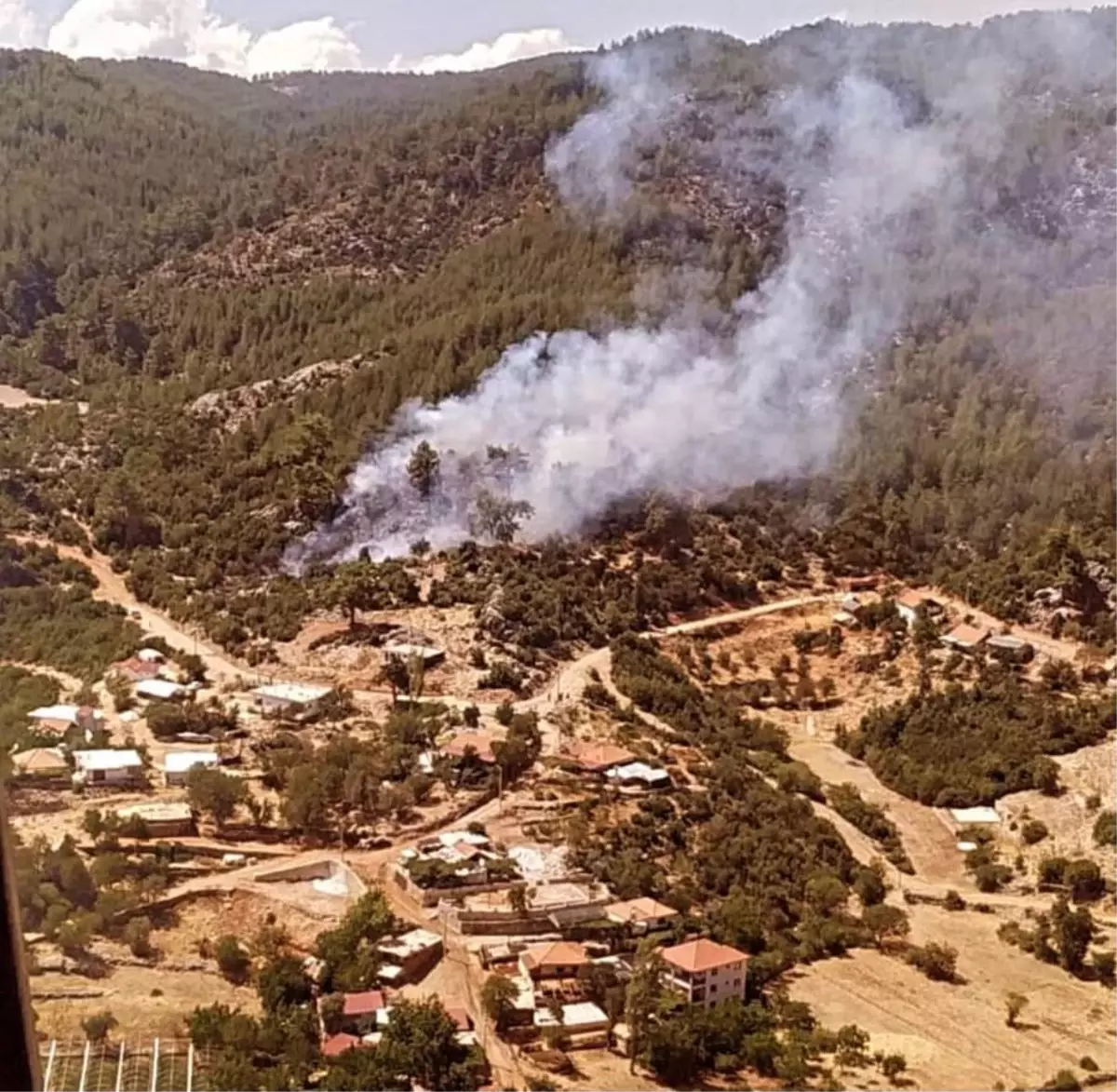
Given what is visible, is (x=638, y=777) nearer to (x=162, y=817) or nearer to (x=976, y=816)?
(x=976, y=816)

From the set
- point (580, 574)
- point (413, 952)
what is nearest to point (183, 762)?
point (413, 952)

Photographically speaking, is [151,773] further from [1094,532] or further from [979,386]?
[979,386]

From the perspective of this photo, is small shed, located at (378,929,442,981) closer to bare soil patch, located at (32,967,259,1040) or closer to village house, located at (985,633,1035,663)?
bare soil patch, located at (32,967,259,1040)

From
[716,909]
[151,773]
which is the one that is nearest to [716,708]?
[716,909]

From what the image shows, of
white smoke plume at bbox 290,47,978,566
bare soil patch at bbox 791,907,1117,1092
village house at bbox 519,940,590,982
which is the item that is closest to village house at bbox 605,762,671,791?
bare soil patch at bbox 791,907,1117,1092

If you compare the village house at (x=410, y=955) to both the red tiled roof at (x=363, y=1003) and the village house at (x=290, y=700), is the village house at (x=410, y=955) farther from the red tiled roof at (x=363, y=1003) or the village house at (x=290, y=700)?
the village house at (x=290, y=700)

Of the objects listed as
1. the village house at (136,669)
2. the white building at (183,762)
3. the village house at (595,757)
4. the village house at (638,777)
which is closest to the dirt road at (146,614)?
the village house at (136,669)
